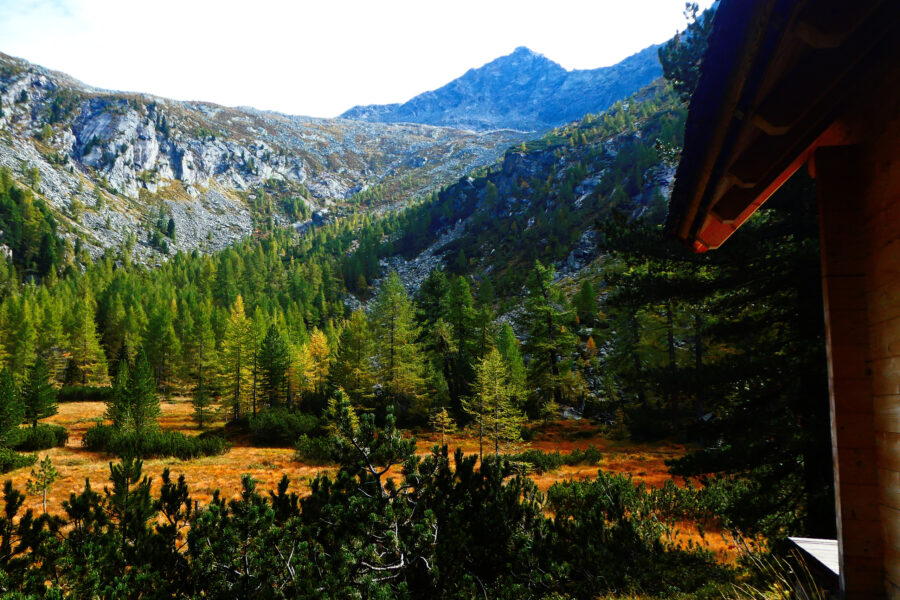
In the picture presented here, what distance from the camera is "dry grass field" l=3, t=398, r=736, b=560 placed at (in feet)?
51.5

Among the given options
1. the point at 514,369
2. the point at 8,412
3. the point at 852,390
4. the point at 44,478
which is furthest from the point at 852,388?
the point at 8,412

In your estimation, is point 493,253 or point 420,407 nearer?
point 420,407

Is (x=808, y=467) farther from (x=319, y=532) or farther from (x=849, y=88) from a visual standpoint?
(x=319, y=532)

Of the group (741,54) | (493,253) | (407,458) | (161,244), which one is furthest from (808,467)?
(161,244)

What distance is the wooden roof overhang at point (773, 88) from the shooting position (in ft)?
3.80

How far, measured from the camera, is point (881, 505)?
187 centimetres

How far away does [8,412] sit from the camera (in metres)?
19.5

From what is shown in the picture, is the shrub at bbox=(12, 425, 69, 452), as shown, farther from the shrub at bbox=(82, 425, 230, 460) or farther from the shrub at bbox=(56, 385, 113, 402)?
the shrub at bbox=(56, 385, 113, 402)

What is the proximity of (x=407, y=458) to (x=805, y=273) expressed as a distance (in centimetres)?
560

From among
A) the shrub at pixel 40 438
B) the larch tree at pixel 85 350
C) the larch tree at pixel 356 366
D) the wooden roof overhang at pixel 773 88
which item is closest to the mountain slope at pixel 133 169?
the larch tree at pixel 85 350

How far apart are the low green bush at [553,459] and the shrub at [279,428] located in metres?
16.1

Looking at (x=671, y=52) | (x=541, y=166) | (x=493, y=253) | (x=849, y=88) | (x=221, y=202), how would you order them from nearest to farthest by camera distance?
(x=849, y=88) < (x=671, y=52) < (x=493, y=253) < (x=541, y=166) < (x=221, y=202)

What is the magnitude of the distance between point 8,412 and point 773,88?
29615mm

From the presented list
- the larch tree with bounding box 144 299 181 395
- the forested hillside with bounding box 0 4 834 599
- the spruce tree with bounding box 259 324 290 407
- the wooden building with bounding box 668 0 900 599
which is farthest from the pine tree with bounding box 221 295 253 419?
the wooden building with bounding box 668 0 900 599
